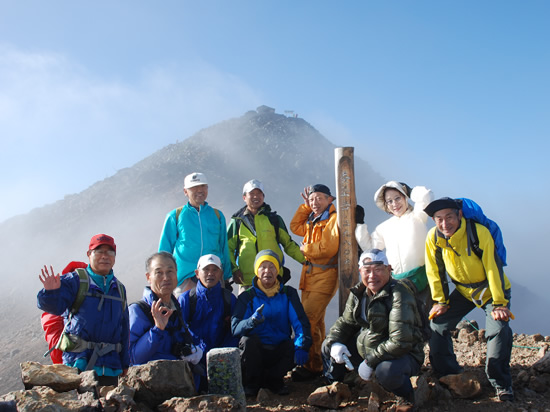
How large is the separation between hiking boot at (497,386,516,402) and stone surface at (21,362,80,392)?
4.19 metres

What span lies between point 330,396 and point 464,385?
4.81ft

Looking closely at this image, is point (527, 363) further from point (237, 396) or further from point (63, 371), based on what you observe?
point (63, 371)

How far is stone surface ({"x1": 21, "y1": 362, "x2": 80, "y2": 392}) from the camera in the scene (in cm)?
334

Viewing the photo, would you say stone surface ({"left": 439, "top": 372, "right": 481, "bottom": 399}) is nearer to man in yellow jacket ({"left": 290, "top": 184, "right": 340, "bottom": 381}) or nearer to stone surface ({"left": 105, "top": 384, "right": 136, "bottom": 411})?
man in yellow jacket ({"left": 290, "top": 184, "right": 340, "bottom": 381})

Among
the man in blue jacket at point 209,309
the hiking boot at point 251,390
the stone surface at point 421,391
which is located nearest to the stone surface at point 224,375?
the hiking boot at point 251,390

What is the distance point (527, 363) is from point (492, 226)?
7.56ft

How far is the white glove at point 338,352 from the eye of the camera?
465 cm

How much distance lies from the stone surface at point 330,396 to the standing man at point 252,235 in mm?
2098

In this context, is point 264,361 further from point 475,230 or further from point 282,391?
point 475,230

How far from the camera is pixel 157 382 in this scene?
3459mm

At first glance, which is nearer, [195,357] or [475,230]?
[195,357]

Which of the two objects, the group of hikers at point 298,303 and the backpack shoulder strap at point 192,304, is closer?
the group of hikers at point 298,303

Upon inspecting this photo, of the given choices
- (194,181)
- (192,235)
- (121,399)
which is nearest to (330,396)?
(121,399)

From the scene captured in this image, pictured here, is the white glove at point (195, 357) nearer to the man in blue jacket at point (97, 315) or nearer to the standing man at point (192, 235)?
the man in blue jacket at point (97, 315)
